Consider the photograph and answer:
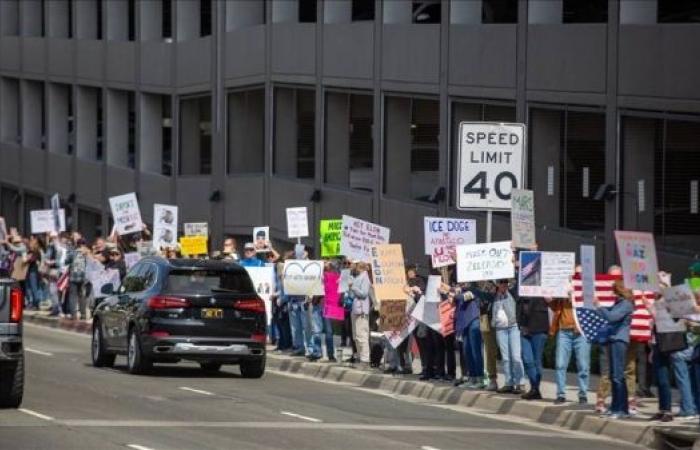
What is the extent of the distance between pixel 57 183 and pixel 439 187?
2720cm

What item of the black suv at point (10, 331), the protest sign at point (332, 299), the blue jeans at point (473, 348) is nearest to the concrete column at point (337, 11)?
the protest sign at point (332, 299)

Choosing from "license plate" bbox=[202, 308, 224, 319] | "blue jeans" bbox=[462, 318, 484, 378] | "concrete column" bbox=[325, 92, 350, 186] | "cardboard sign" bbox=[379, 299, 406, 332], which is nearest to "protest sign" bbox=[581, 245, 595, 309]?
"blue jeans" bbox=[462, 318, 484, 378]

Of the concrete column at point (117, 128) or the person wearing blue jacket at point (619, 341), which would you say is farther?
the concrete column at point (117, 128)

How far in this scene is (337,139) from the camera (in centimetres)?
4122

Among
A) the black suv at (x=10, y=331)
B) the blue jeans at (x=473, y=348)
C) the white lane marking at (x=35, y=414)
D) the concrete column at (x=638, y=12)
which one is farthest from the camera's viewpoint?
the concrete column at (x=638, y=12)

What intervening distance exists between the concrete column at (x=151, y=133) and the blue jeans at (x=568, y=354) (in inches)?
1250

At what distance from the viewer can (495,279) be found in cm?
2341

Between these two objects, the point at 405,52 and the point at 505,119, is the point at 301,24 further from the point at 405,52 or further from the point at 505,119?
the point at 505,119

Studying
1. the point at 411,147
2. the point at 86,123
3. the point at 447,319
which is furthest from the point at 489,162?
the point at 86,123

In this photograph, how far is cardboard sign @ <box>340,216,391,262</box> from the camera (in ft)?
92.5

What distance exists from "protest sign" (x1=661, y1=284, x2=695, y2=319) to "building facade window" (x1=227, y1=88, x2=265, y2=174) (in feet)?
87.4

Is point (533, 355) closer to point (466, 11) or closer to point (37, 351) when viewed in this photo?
point (37, 351)

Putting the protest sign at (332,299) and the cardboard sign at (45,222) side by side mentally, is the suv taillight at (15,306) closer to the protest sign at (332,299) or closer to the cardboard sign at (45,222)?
the protest sign at (332,299)

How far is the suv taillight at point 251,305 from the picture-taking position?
25.8 m
